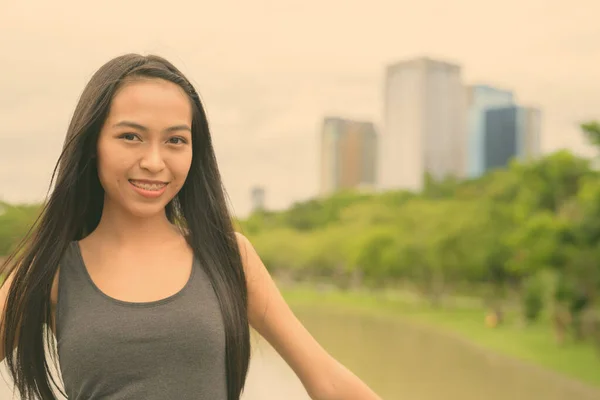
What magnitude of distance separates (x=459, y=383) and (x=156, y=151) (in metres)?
11.2

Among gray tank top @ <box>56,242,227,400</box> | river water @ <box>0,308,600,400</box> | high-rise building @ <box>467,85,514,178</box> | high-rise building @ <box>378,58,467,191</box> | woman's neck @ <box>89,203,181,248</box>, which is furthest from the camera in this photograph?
high-rise building @ <box>467,85,514,178</box>

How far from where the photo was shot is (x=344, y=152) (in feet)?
178

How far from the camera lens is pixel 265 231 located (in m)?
35.8

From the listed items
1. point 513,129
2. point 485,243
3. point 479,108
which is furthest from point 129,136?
point 479,108

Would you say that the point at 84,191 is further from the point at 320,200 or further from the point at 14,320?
the point at 320,200

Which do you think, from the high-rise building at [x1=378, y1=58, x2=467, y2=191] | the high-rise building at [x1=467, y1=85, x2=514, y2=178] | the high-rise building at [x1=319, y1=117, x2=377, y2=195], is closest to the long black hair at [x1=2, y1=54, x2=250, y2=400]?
the high-rise building at [x1=378, y1=58, x2=467, y2=191]

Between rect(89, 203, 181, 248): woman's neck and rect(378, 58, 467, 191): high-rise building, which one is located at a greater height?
rect(378, 58, 467, 191): high-rise building

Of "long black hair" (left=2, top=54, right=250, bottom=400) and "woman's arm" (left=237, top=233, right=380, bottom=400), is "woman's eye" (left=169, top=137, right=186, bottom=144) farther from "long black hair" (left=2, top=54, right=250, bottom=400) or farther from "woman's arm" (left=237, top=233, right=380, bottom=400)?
"woman's arm" (left=237, top=233, right=380, bottom=400)

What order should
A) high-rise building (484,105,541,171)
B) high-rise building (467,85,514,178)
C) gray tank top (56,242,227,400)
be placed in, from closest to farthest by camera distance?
gray tank top (56,242,227,400)
high-rise building (484,105,541,171)
high-rise building (467,85,514,178)

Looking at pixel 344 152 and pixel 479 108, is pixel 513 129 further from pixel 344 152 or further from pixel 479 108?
pixel 344 152

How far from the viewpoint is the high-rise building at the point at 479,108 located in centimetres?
4241

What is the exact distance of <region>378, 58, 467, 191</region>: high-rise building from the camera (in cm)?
4081

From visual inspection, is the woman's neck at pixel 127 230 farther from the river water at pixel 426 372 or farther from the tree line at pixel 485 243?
the river water at pixel 426 372

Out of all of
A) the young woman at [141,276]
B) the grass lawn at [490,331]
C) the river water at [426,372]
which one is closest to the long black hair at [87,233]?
the young woman at [141,276]
